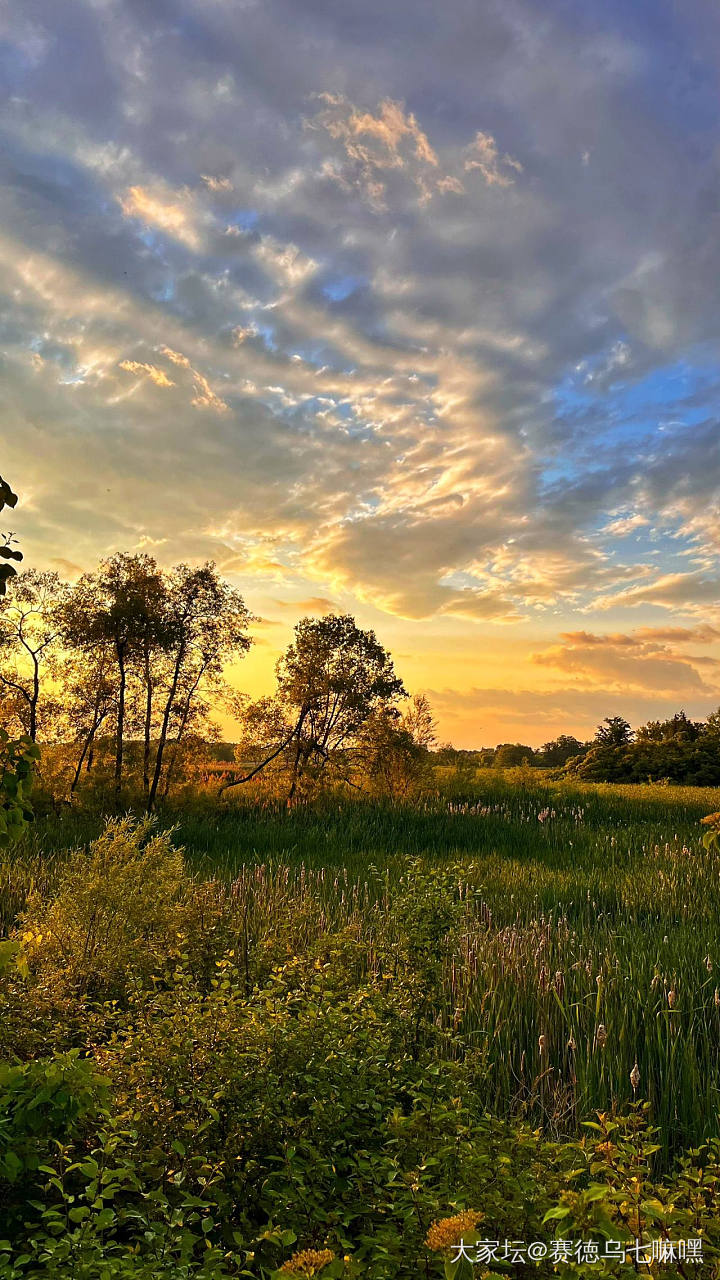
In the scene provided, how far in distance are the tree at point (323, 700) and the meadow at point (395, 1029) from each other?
8380mm

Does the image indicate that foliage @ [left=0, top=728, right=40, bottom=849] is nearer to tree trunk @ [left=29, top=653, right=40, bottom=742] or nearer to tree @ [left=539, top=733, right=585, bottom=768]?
tree trunk @ [left=29, top=653, right=40, bottom=742]

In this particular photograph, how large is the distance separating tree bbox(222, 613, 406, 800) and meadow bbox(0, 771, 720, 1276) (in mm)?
8380

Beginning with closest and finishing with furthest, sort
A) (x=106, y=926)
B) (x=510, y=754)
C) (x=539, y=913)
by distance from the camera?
(x=106, y=926) → (x=539, y=913) → (x=510, y=754)

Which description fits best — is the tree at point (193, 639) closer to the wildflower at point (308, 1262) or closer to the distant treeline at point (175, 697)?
the distant treeline at point (175, 697)

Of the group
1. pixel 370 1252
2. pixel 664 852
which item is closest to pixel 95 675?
pixel 664 852

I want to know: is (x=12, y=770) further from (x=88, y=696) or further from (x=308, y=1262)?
(x=88, y=696)

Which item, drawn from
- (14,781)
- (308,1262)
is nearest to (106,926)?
(14,781)

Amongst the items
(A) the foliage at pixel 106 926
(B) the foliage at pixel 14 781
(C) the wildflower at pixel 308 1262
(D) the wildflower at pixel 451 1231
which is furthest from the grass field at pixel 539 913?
(B) the foliage at pixel 14 781

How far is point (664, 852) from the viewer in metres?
11.2

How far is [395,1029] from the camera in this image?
3.68 m

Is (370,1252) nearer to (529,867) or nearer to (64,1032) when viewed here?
(64,1032)

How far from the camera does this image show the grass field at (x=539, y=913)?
437 cm

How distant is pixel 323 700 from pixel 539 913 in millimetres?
11210

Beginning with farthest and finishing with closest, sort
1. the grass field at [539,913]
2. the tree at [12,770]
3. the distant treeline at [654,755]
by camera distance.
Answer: the distant treeline at [654,755] < the grass field at [539,913] < the tree at [12,770]
